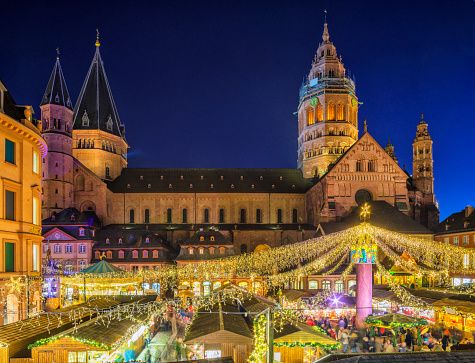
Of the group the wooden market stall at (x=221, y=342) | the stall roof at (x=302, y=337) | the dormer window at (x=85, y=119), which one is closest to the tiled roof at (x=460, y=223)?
the stall roof at (x=302, y=337)

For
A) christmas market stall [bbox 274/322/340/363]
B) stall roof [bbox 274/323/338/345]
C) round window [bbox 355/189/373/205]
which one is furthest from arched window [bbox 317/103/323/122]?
stall roof [bbox 274/323/338/345]

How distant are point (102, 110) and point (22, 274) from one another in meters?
57.4

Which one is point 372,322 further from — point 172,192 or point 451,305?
point 172,192

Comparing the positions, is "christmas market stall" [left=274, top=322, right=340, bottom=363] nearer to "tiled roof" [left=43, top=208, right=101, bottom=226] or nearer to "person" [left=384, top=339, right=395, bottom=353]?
"person" [left=384, top=339, right=395, bottom=353]

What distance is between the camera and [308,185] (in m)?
82.1

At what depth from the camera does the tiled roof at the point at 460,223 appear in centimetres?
5903

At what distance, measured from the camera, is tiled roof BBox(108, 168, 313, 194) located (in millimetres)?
79812

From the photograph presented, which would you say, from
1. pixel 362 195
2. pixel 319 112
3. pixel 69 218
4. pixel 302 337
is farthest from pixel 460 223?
pixel 69 218

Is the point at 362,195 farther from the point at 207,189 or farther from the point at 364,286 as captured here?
the point at 364,286

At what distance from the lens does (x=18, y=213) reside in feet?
90.0

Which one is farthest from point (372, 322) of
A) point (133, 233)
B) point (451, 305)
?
point (133, 233)

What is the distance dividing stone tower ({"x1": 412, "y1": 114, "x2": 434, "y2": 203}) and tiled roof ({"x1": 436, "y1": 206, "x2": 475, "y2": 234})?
54.6 feet

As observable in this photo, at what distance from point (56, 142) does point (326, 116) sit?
139ft

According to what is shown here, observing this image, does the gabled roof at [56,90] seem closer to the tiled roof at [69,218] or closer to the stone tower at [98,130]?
the stone tower at [98,130]
